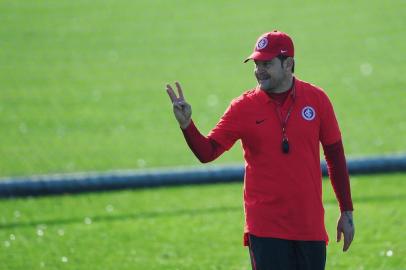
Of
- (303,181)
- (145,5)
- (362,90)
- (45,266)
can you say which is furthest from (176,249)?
(145,5)

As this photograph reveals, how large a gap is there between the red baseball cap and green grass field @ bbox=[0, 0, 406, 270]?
3289mm

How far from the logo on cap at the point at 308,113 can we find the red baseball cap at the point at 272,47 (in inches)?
17.0

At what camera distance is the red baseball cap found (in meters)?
7.66

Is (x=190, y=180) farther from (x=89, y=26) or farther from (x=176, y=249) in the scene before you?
(x=89, y=26)

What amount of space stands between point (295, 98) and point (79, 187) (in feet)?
20.7

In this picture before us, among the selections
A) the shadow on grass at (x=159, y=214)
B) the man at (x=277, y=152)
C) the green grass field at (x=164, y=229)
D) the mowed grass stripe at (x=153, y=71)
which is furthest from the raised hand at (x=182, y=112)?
the mowed grass stripe at (x=153, y=71)

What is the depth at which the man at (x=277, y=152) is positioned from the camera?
753 centimetres

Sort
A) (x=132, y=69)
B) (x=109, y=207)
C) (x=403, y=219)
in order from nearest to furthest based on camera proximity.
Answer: (x=403, y=219), (x=109, y=207), (x=132, y=69)

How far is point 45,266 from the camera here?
1045 centimetres

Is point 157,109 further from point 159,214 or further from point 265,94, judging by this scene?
point 265,94

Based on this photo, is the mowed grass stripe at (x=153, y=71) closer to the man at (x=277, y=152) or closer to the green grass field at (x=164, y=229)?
the green grass field at (x=164, y=229)

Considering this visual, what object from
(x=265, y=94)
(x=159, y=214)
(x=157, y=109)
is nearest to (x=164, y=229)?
(x=159, y=214)

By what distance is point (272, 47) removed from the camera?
7.69 metres

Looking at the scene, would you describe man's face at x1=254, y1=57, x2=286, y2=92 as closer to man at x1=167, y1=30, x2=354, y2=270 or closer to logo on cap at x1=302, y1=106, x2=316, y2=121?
man at x1=167, y1=30, x2=354, y2=270
